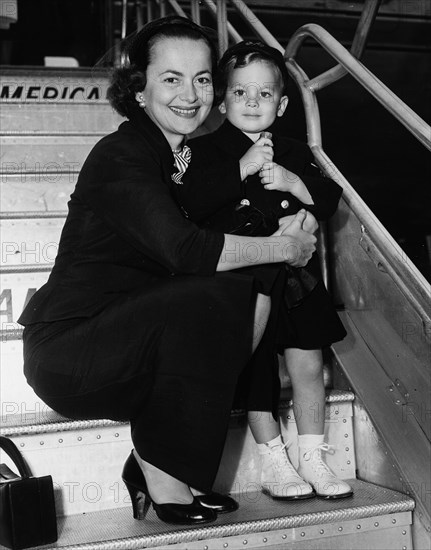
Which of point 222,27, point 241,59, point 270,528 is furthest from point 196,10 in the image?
point 270,528

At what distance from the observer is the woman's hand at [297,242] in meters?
1.69

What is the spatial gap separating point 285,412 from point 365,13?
1123 millimetres

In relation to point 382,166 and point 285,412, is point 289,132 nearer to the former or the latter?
point 382,166

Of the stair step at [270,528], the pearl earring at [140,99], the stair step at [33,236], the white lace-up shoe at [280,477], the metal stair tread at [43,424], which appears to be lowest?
the stair step at [270,528]

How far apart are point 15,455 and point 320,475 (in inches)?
26.4

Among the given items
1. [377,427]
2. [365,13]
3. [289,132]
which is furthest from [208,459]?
[289,132]

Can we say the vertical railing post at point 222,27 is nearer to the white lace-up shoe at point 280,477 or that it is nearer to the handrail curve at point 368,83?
the handrail curve at point 368,83

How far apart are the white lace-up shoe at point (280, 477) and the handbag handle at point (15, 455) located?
0.53 meters

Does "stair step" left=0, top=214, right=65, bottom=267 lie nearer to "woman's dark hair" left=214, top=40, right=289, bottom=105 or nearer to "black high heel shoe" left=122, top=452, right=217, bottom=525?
"woman's dark hair" left=214, top=40, right=289, bottom=105

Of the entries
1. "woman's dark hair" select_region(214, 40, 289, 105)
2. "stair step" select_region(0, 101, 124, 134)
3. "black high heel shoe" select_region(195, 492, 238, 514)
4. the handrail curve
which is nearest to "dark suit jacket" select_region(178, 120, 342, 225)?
"woman's dark hair" select_region(214, 40, 289, 105)

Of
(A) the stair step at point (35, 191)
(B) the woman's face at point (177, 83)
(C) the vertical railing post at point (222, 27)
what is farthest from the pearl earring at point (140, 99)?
(C) the vertical railing post at point (222, 27)

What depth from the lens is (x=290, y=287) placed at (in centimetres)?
181

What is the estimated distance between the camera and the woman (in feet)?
5.01

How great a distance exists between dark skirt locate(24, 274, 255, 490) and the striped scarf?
31 cm
